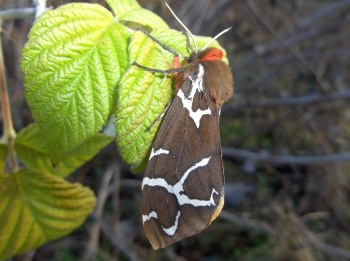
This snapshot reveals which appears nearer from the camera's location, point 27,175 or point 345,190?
point 27,175

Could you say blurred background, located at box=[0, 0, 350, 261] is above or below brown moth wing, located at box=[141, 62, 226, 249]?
below

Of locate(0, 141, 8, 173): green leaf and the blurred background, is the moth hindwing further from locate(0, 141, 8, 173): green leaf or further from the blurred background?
the blurred background

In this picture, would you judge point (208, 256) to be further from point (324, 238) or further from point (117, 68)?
point (117, 68)

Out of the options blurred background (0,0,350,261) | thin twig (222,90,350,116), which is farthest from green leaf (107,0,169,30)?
thin twig (222,90,350,116)

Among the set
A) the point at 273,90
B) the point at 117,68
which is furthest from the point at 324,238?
the point at 117,68

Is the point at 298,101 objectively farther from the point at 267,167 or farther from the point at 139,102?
the point at 139,102

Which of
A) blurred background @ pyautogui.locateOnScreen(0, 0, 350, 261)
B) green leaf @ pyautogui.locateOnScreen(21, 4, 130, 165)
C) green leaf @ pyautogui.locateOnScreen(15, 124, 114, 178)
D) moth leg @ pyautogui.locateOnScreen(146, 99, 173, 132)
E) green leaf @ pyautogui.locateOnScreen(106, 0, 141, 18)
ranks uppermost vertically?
green leaf @ pyautogui.locateOnScreen(106, 0, 141, 18)

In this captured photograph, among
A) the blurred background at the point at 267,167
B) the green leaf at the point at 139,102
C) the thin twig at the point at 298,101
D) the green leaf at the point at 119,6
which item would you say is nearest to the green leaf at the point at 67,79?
the green leaf at the point at 139,102

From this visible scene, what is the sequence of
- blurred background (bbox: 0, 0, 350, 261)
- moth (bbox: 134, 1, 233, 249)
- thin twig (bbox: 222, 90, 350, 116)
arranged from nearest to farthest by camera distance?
moth (bbox: 134, 1, 233, 249), thin twig (bbox: 222, 90, 350, 116), blurred background (bbox: 0, 0, 350, 261)

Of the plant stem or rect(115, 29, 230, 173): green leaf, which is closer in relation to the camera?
rect(115, 29, 230, 173): green leaf
